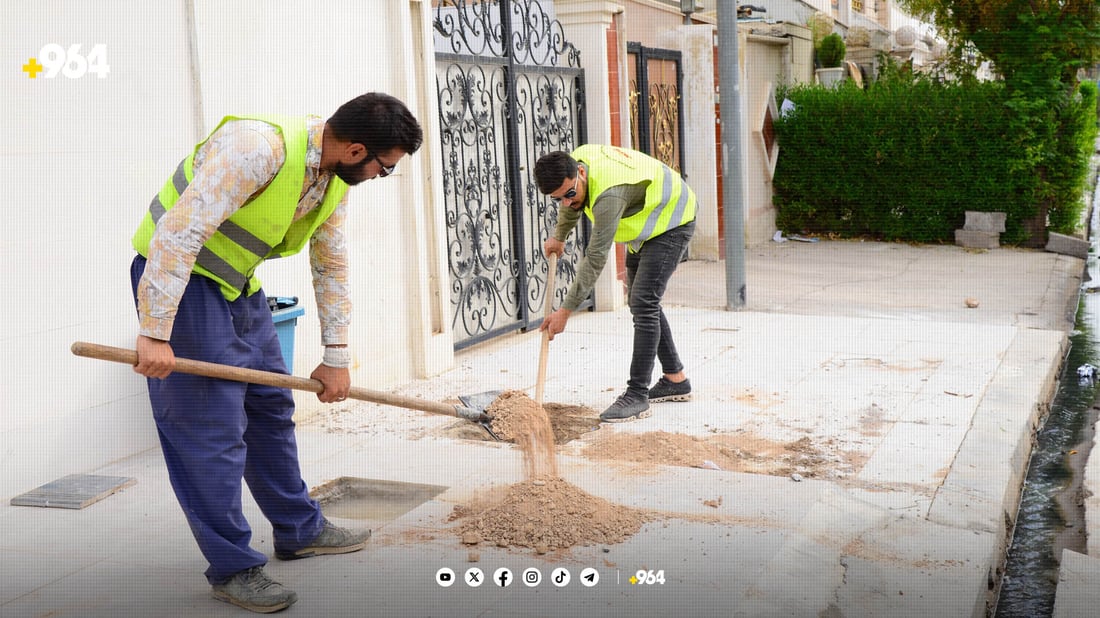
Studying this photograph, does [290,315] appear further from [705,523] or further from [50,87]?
[705,523]

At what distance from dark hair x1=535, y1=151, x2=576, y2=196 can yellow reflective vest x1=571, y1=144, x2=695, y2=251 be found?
20cm

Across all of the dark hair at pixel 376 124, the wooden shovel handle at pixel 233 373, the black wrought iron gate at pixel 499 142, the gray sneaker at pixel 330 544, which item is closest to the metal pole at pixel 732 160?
the black wrought iron gate at pixel 499 142

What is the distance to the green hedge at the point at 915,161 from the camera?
12148 millimetres

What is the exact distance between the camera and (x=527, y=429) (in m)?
4.82

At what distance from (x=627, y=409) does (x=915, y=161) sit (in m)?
8.31

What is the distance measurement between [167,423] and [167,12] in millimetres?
2598

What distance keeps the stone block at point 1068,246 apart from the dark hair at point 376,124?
10.6 meters

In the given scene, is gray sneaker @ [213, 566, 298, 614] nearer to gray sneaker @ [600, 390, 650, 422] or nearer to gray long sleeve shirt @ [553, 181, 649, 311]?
gray long sleeve shirt @ [553, 181, 649, 311]

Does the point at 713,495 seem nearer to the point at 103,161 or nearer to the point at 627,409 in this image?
the point at 627,409

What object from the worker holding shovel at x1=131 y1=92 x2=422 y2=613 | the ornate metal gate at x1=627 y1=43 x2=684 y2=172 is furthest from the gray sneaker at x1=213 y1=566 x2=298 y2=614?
the ornate metal gate at x1=627 y1=43 x2=684 y2=172

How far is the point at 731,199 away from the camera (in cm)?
916

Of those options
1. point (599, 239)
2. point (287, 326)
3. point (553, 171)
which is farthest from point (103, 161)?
point (599, 239)

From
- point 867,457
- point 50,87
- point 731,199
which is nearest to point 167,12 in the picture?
point 50,87

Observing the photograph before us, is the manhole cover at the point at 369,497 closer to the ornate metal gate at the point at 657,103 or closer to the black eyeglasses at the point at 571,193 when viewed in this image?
the black eyeglasses at the point at 571,193
